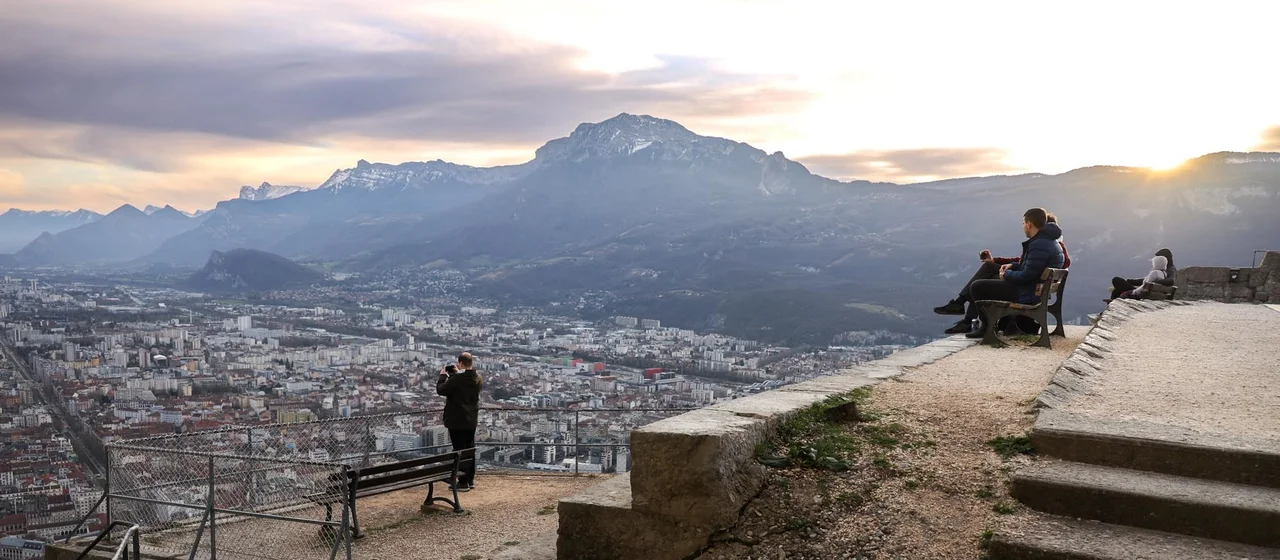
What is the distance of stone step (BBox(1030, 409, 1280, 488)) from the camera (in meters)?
4.47

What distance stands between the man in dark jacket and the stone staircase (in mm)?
6611

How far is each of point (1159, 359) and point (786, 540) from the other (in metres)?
6.03

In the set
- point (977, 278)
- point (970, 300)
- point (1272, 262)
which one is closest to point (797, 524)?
point (970, 300)

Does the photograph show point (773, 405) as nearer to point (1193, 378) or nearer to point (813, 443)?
point (813, 443)

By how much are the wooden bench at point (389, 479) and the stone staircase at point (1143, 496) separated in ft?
18.0

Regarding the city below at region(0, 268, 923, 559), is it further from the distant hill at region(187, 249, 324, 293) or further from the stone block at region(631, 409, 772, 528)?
the distant hill at region(187, 249, 324, 293)

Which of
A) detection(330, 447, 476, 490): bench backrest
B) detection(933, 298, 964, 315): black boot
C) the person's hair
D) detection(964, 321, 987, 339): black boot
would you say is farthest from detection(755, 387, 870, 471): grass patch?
detection(933, 298, 964, 315): black boot

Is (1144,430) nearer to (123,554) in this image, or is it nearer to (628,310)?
(123,554)

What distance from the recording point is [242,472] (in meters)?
8.25

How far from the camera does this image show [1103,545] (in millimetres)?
3889

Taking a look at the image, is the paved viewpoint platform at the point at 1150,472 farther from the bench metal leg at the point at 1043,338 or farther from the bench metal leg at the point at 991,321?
the bench metal leg at the point at 991,321

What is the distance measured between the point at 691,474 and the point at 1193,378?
17.6ft

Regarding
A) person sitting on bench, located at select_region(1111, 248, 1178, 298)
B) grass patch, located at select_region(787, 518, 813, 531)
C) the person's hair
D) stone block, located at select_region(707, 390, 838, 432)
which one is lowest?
grass patch, located at select_region(787, 518, 813, 531)

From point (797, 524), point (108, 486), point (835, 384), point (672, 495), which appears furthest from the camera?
point (108, 486)
